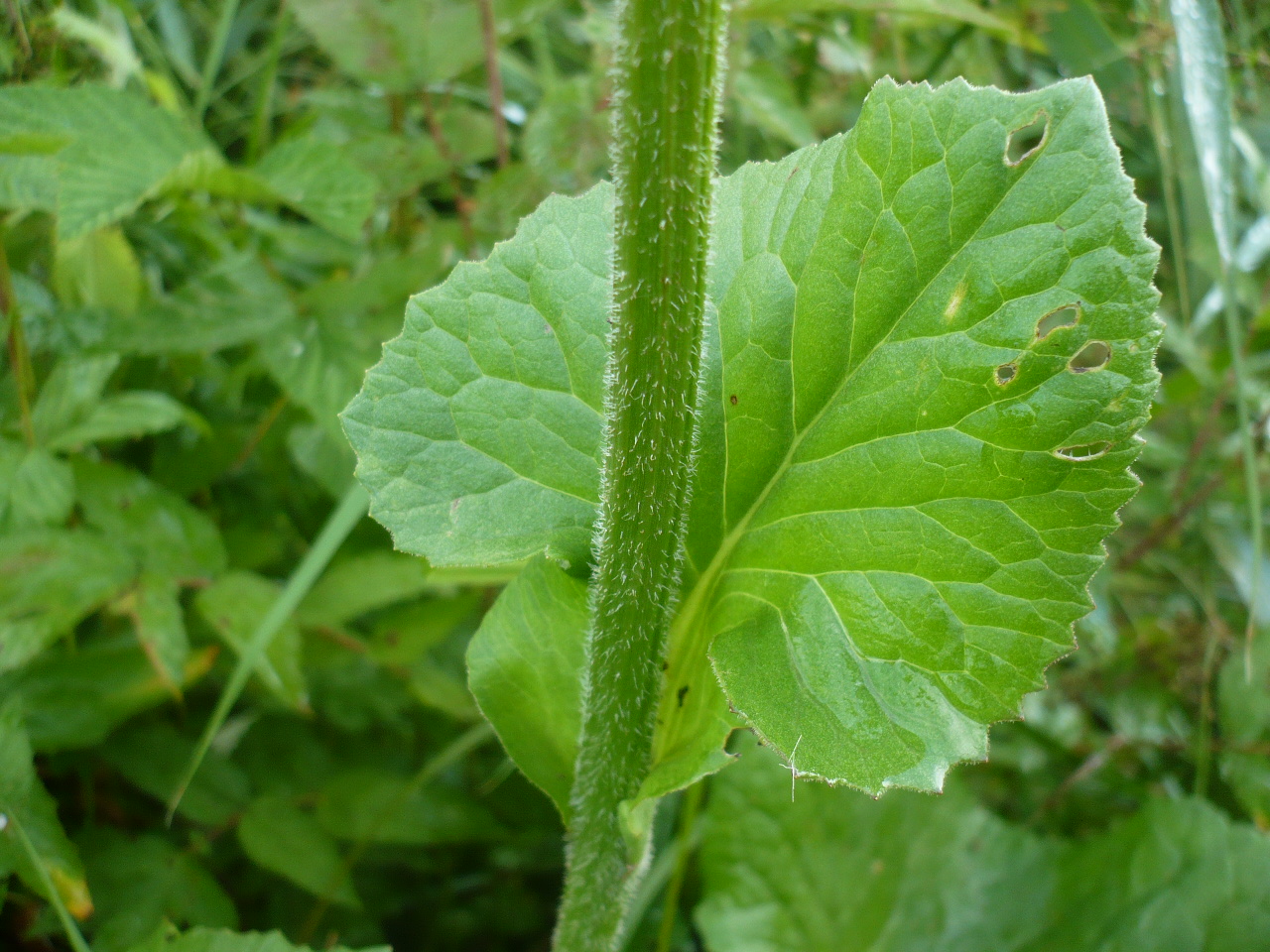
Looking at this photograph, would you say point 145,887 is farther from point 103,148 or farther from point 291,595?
point 103,148

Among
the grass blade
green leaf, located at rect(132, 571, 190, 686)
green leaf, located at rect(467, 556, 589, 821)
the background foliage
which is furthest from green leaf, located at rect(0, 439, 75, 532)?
the grass blade

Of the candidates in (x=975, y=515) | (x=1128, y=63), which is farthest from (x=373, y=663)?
(x=1128, y=63)

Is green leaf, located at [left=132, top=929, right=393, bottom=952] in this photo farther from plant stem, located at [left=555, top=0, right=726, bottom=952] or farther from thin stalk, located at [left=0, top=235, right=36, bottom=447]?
thin stalk, located at [left=0, top=235, right=36, bottom=447]

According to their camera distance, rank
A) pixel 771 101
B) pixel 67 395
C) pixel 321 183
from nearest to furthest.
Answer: pixel 67 395
pixel 321 183
pixel 771 101

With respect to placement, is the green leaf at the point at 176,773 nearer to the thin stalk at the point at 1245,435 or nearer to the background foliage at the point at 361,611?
the background foliage at the point at 361,611

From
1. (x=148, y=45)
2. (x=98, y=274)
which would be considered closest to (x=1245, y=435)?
(x=98, y=274)

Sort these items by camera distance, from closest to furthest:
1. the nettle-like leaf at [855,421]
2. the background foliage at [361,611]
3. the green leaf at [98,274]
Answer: the nettle-like leaf at [855,421]
the background foliage at [361,611]
the green leaf at [98,274]

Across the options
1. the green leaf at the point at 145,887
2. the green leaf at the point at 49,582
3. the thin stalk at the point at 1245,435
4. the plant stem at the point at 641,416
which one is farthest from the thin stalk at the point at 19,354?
the thin stalk at the point at 1245,435
